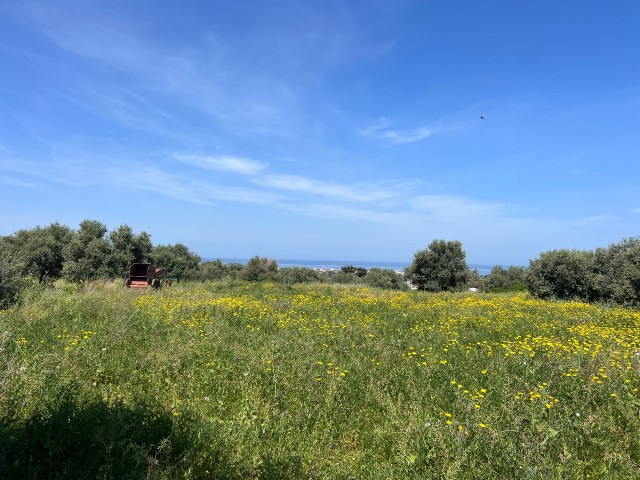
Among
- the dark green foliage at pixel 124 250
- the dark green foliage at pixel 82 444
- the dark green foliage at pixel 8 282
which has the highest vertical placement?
the dark green foliage at pixel 124 250

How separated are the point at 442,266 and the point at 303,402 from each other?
31.6 m

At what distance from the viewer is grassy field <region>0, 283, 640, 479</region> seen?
3552 millimetres

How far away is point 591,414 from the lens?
4535 mm

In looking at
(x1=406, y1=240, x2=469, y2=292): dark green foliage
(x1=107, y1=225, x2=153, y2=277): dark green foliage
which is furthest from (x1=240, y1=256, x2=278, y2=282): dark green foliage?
(x1=406, y1=240, x2=469, y2=292): dark green foliage

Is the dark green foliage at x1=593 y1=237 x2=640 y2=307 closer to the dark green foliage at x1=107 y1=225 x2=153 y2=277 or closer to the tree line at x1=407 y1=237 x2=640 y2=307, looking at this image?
the tree line at x1=407 y1=237 x2=640 y2=307

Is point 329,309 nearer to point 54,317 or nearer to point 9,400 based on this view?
point 54,317

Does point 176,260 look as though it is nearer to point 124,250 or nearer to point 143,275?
point 124,250

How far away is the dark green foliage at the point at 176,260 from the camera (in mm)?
44375

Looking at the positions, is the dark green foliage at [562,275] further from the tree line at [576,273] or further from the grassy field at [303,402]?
the grassy field at [303,402]

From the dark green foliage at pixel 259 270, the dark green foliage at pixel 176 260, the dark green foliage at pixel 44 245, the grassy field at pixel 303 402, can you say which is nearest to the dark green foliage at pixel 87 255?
the dark green foliage at pixel 44 245

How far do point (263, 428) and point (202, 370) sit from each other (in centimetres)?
198

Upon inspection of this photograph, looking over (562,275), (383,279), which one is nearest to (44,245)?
(562,275)

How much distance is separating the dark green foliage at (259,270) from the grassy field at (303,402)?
1080 inches

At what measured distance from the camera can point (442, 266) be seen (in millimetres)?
Result: 34344
